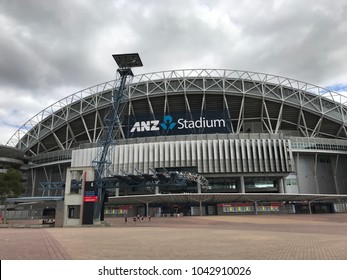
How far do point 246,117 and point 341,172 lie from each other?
33225 mm

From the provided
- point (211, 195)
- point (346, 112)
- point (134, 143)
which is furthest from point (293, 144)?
point (134, 143)

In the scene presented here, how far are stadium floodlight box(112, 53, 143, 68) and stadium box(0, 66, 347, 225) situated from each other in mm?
20466

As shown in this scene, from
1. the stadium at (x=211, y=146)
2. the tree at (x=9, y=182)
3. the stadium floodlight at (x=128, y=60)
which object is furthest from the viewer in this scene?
the stadium at (x=211, y=146)

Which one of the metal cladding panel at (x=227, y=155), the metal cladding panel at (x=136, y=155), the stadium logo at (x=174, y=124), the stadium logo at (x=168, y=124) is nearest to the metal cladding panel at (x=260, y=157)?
the metal cladding panel at (x=227, y=155)

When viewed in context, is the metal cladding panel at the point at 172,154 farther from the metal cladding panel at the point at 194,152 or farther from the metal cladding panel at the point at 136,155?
the metal cladding panel at the point at 136,155

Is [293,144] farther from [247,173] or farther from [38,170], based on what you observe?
[38,170]

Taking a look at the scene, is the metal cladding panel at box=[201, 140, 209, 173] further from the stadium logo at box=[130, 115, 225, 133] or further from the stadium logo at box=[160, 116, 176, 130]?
the stadium logo at box=[160, 116, 176, 130]

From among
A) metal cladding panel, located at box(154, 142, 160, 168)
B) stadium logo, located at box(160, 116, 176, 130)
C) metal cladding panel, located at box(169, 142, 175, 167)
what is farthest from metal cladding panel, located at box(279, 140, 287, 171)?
metal cladding panel, located at box(154, 142, 160, 168)

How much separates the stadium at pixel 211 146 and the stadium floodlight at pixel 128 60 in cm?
2047

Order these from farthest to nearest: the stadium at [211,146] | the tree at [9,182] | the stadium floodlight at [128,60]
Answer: the stadium at [211,146]
the tree at [9,182]
the stadium floodlight at [128,60]

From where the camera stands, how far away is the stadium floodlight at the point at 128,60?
181ft

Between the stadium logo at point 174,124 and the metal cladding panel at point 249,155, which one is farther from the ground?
the stadium logo at point 174,124

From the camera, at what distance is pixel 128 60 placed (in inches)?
2215

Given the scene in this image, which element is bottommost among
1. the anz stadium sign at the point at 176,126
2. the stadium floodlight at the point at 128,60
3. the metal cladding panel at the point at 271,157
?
the metal cladding panel at the point at 271,157
